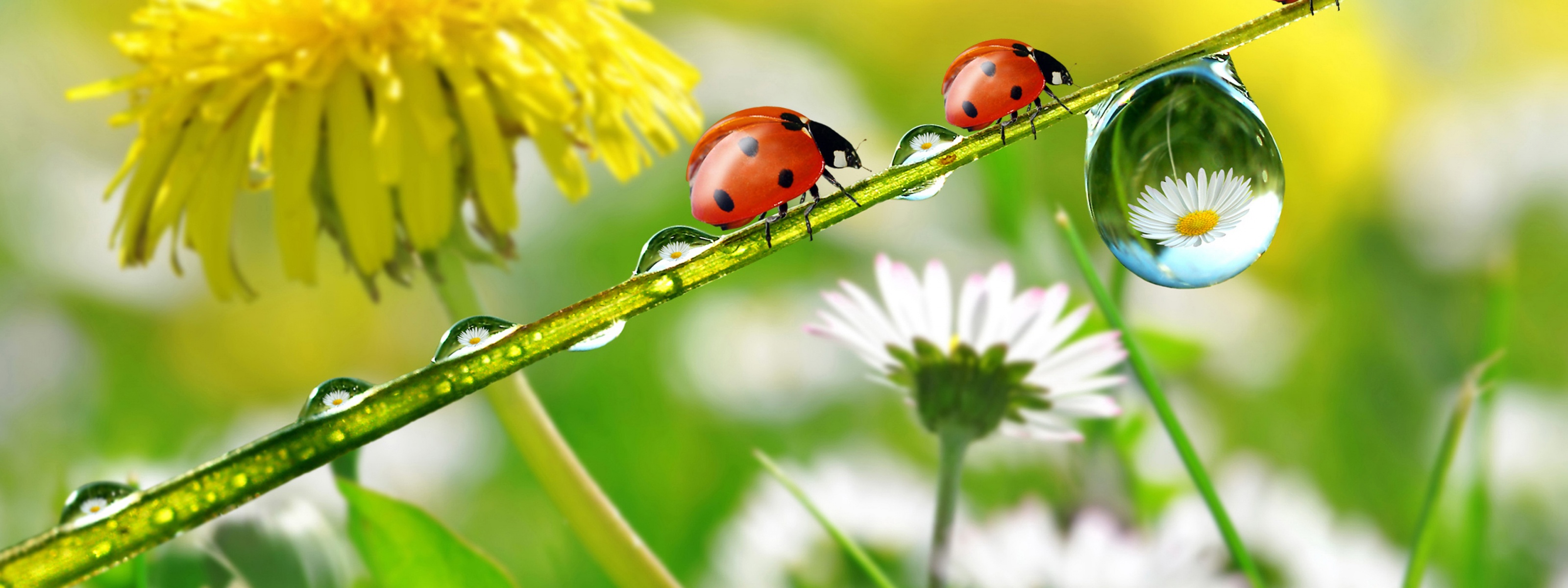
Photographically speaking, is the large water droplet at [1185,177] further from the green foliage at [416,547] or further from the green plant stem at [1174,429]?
the green foliage at [416,547]

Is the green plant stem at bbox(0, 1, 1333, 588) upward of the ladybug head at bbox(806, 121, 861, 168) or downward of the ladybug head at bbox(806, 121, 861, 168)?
downward

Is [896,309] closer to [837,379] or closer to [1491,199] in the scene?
[837,379]

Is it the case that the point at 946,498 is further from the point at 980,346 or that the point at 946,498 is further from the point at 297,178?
the point at 297,178

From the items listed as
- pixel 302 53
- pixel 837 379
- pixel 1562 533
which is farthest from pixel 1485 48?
pixel 302 53

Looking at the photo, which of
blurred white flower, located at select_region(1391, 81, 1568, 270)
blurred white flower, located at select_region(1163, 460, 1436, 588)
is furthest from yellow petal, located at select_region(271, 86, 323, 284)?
blurred white flower, located at select_region(1391, 81, 1568, 270)

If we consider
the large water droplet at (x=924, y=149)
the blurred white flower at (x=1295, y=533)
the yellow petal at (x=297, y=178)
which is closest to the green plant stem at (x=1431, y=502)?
the blurred white flower at (x=1295, y=533)

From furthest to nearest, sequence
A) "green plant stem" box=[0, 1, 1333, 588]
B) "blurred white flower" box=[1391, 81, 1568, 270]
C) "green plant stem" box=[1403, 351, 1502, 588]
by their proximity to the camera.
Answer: "blurred white flower" box=[1391, 81, 1568, 270], "green plant stem" box=[1403, 351, 1502, 588], "green plant stem" box=[0, 1, 1333, 588]

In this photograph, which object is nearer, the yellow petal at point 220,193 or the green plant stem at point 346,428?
the green plant stem at point 346,428

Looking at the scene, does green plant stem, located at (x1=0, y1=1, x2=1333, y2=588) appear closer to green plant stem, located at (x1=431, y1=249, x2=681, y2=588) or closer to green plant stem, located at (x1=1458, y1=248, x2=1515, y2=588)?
green plant stem, located at (x1=431, y1=249, x2=681, y2=588)
